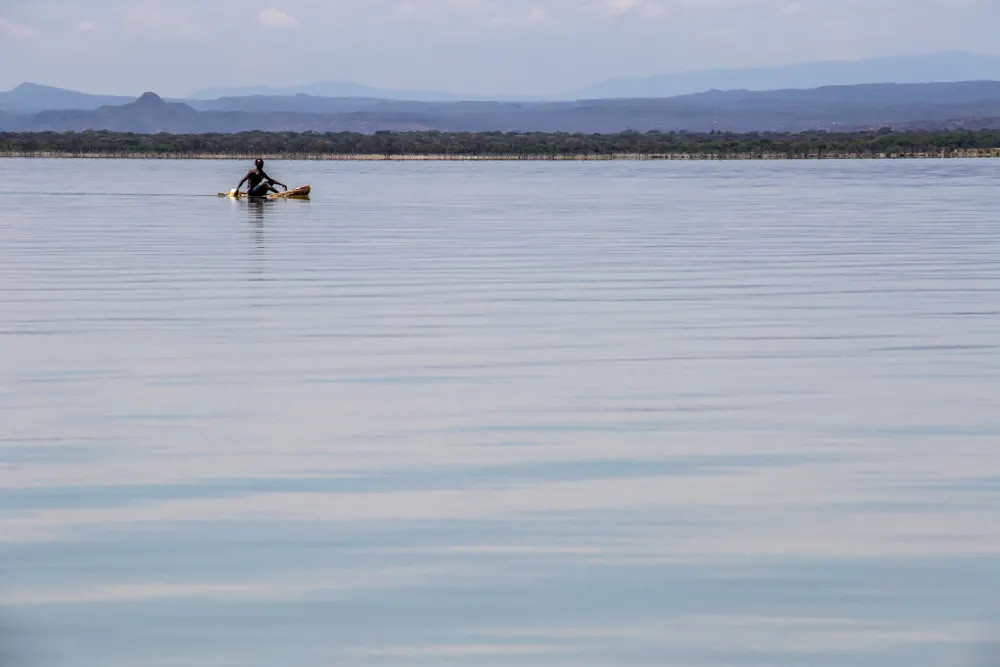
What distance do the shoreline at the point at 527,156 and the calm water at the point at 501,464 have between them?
301ft

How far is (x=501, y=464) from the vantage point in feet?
42.9

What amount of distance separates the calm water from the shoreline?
91719mm

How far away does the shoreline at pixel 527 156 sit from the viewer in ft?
392

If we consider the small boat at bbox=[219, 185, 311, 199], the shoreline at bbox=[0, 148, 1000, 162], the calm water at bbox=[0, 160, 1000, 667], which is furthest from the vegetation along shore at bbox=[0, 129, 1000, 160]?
the calm water at bbox=[0, 160, 1000, 667]

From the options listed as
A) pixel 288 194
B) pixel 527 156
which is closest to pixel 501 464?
pixel 288 194

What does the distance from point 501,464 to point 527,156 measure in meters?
113

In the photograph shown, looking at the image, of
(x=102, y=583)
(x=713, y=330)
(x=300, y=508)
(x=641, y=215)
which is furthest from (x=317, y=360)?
(x=641, y=215)

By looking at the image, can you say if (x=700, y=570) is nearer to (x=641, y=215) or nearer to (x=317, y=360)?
(x=317, y=360)

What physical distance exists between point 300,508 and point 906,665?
433 cm

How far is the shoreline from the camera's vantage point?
119625 mm

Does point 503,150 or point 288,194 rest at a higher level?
point 288,194

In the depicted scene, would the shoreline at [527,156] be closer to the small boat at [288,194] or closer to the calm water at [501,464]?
the small boat at [288,194]

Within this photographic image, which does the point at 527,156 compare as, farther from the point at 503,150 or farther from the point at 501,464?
the point at 501,464

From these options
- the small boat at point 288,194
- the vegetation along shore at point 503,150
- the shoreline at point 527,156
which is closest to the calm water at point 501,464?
the small boat at point 288,194
